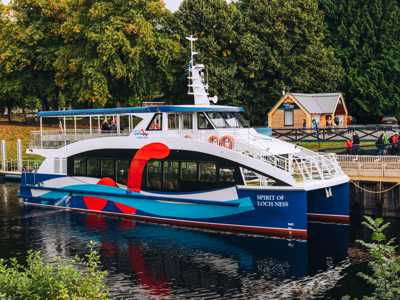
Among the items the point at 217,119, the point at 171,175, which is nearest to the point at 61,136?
the point at 171,175

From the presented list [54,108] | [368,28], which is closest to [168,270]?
[54,108]

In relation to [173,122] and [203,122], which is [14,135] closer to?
[173,122]

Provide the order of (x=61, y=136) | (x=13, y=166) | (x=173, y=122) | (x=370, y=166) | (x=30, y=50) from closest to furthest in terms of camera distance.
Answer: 1. (x=173, y=122)
2. (x=370, y=166)
3. (x=61, y=136)
4. (x=13, y=166)
5. (x=30, y=50)

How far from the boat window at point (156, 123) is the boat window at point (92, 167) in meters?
4.61

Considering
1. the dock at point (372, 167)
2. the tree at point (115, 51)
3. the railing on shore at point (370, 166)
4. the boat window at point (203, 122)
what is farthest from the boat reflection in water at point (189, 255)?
the tree at point (115, 51)

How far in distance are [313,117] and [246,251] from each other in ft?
102

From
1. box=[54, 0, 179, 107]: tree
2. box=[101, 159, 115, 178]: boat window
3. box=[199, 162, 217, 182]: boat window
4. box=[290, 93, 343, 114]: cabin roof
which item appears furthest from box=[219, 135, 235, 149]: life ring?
box=[54, 0, 179, 107]: tree

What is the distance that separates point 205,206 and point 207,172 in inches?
67.8

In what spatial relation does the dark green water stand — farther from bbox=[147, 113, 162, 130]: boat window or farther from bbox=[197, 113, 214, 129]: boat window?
bbox=[197, 113, 214, 129]: boat window

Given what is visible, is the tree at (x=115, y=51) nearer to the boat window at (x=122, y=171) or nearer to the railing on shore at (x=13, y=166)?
the railing on shore at (x=13, y=166)

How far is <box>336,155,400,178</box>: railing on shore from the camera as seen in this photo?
104 feet

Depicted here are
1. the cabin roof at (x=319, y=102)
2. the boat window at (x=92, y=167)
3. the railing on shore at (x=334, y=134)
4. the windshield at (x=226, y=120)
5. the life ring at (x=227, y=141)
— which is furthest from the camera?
the cabin roof at (x=319, y=102)

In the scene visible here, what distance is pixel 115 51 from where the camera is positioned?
58.3 metres

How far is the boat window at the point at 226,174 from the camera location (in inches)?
1131
